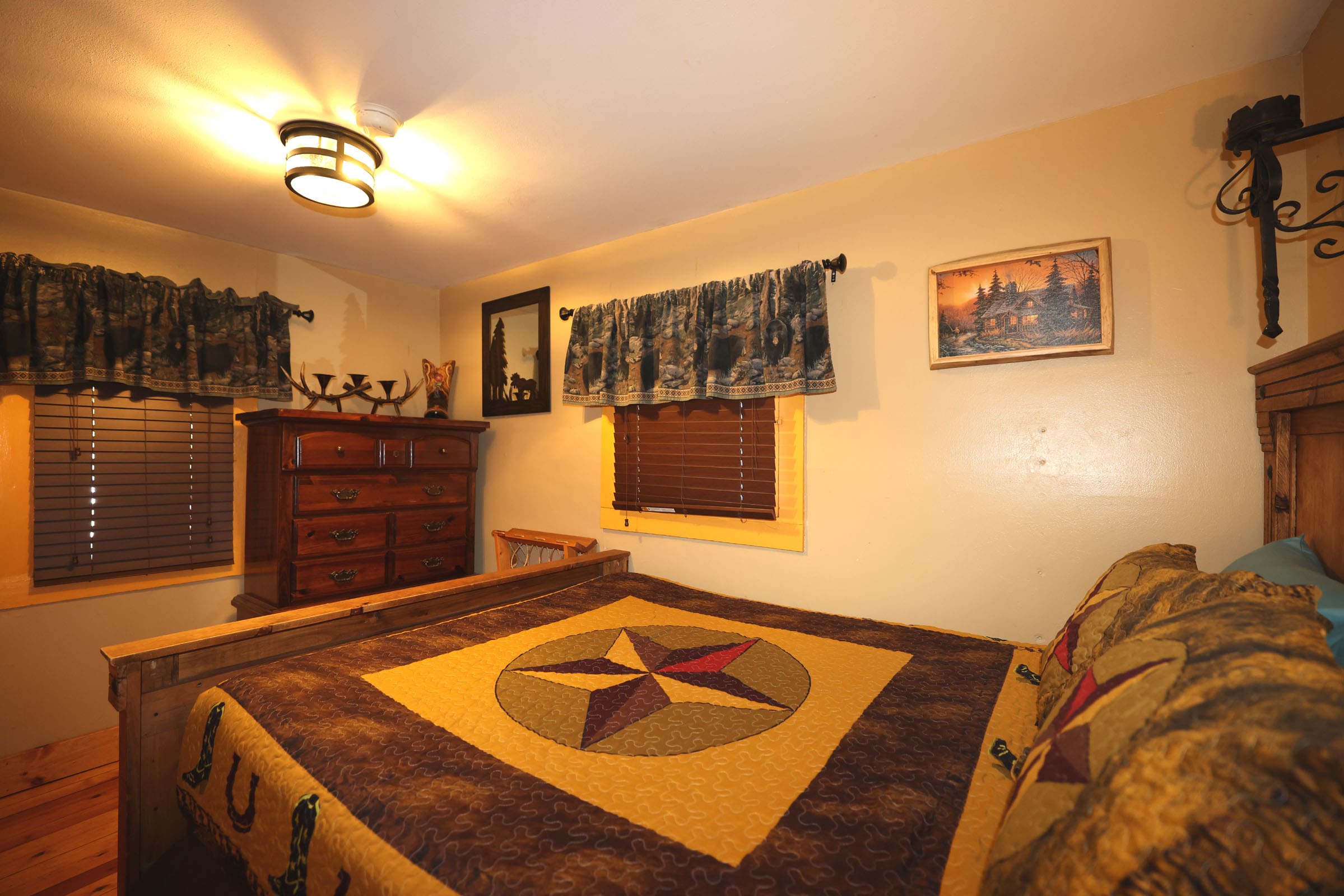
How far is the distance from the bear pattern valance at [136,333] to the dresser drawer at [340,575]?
107 centimetres

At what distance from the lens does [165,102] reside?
5.87ft

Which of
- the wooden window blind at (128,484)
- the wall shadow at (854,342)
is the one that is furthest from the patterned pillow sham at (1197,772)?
the wooden window blind at (128,484)

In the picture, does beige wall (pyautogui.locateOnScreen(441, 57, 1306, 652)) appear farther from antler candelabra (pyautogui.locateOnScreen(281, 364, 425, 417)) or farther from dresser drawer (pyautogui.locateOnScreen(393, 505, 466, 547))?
antler candelabra (pyautogui.locateOnScreen(281, 364, 425, 417))

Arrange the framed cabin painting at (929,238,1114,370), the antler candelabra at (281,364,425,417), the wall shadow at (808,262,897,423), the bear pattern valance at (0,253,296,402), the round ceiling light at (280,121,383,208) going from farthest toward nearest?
the antler candelabra at (281,364,425,417) → the bear pattern valance at (0,253,296,402) → the wall shadow at (808,262,897,423) → the round ceiling light at (280,121,383,208) → the framed cabin painting at (929,238,1114,370)

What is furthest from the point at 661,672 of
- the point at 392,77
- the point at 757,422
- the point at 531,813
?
the point at 392,77

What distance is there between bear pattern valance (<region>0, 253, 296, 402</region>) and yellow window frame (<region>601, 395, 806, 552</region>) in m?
2.50

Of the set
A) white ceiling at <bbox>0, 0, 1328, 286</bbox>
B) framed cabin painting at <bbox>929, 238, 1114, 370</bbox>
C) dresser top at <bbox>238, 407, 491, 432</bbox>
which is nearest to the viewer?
white ceiling at <bbox>0, 0, 1328, 286</bbox>

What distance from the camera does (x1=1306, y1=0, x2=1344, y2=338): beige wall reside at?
4.58 feet

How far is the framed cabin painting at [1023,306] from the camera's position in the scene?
1810 millimetres

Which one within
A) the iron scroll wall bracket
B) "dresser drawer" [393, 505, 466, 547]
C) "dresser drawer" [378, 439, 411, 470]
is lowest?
"dresser drawer" [393, 505, 466, 547]

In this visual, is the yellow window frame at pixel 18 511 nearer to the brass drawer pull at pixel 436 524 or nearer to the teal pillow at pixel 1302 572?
the brass drawer pull at pixel 436 524

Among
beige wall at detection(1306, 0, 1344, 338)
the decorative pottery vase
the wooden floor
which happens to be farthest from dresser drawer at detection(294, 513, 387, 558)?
beige wall at detection(1306, 0, 1344, 338)

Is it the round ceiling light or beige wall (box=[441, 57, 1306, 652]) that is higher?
the round ceiling light

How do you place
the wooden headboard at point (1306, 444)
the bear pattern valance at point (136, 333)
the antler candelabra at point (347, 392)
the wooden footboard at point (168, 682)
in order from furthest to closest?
the antler candelabra at point (347, 392) < the bear pattern valance at point (136, 333) < the wooden footboard at point (168, 682) < the wooden headboard at point (1306, 444)
